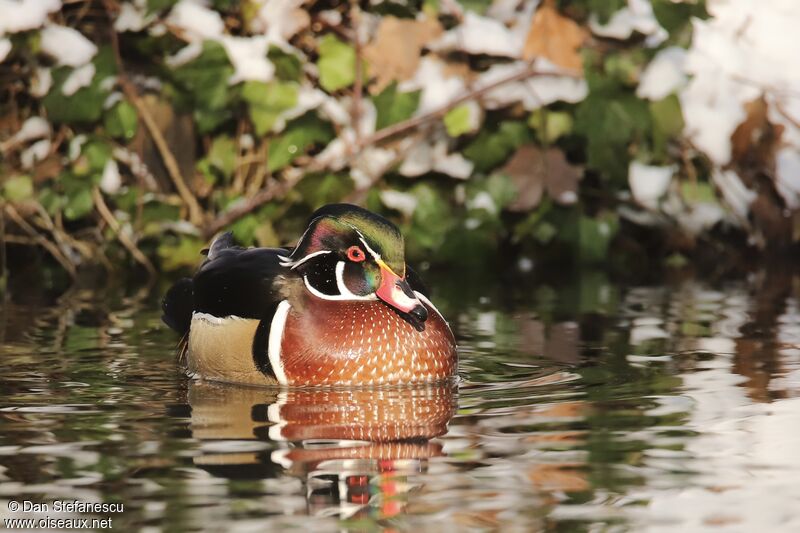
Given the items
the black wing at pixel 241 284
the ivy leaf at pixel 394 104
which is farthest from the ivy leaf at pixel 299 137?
the black wing at pixel 241 284

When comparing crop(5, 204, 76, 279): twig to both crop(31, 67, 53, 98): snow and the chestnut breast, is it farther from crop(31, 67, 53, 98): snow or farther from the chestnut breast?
the chestnut breast

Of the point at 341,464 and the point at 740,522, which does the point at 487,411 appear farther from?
the point at 740,522

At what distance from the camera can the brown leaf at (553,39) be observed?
9.01 metres

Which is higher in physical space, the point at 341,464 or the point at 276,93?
the point at 276,93

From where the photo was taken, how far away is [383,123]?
348 inches

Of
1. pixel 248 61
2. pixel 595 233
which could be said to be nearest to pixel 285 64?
pixel 248 61

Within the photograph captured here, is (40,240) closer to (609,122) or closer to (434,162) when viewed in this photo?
(434,162)

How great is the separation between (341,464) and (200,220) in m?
5.40

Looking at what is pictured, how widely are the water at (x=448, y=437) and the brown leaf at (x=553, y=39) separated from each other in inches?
100

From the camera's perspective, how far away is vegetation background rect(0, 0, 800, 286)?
8.82m

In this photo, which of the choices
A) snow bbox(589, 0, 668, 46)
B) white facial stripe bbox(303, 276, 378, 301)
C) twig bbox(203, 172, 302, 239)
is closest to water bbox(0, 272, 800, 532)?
white facial stripe bbox(303, 276, 378, 301)

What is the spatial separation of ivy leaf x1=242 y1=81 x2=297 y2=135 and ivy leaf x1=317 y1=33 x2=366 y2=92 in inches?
8.5

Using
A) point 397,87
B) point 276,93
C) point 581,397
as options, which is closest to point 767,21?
point 397,87

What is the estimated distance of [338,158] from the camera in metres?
8.97
